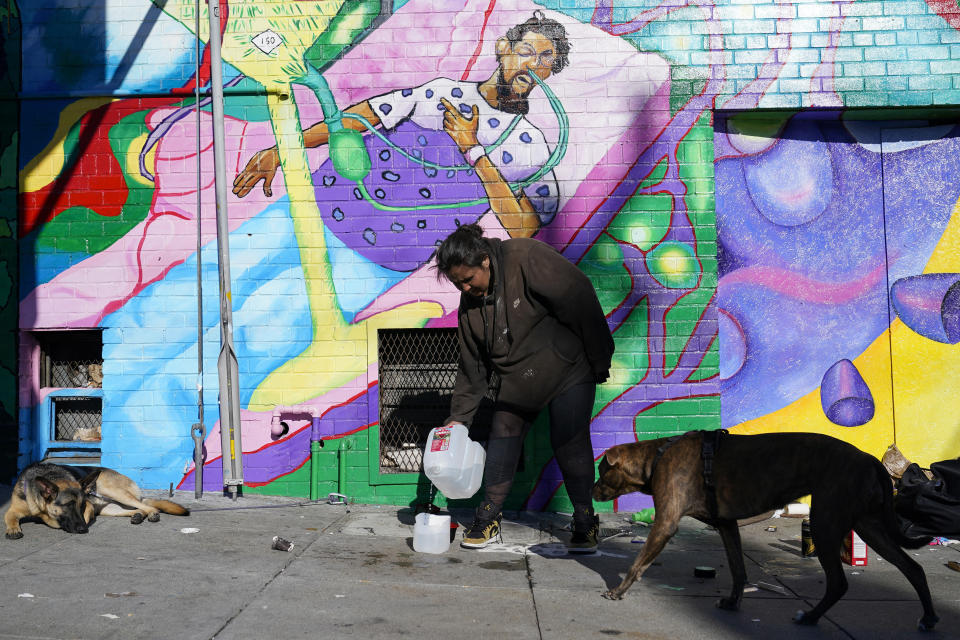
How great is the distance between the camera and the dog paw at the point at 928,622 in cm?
371

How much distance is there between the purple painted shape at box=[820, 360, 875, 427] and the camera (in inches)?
260

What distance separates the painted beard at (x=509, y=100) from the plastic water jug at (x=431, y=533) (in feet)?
10.7

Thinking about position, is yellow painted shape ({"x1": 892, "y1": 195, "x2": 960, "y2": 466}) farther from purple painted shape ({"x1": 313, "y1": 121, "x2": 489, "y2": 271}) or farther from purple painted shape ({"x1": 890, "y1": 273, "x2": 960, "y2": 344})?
purple painted shape ({"x1": 313, "y1": 121, "x2": 489, "y2": 271})

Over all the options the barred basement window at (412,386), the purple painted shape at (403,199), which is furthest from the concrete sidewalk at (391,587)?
the purple painted shape at (403,199)

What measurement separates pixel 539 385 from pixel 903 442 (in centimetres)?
342

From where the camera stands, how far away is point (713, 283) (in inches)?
255

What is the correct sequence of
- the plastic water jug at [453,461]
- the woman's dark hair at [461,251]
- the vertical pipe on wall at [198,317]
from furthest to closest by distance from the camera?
the vertical pipe on wall at [198,317], the plastic water jug at [453,461], the woman's dark hair at [461,251]

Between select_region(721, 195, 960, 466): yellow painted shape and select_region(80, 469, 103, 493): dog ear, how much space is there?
15.5 ft

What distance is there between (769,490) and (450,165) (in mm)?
3629

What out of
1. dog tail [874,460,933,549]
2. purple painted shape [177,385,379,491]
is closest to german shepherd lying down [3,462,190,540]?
purple painted shape [177,385,379,491]

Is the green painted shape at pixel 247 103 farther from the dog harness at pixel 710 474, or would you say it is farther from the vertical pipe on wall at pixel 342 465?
the dog harness at pixel 710 474

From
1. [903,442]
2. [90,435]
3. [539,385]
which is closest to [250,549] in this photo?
[539,385]

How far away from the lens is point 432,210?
651 centimetres

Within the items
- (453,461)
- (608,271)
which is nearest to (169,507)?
(453,461)
